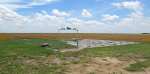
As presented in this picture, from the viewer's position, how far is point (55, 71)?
1773 centimetres

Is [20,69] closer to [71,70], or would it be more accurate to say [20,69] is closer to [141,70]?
[71,70]

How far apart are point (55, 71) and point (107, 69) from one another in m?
3.78

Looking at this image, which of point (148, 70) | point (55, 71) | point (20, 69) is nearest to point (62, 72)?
point (55, 71)

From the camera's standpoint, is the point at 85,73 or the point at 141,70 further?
the point at 141,70

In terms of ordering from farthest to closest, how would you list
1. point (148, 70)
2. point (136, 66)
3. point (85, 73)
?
point (136, 66) < point (148, 70) < point (85, 73)

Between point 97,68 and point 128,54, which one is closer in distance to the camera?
point 97,68

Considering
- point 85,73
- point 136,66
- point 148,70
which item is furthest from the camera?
point 136,66

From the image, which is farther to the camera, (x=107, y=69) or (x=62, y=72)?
(x=107, y=69)

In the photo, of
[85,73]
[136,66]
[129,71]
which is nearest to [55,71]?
[85,73]

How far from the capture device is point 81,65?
2022 cm

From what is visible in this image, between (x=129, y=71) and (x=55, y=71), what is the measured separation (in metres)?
5.13

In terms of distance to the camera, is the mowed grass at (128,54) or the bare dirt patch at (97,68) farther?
the mowed grass at (128,54)

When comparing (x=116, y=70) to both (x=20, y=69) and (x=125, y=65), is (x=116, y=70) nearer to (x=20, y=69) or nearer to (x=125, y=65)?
(x=125, y=65)

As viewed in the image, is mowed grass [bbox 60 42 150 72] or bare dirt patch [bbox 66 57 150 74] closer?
bare dirt patch [bbox 66 57 150 74]
